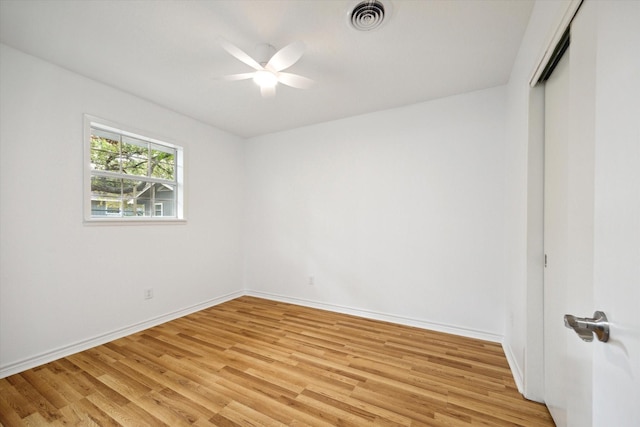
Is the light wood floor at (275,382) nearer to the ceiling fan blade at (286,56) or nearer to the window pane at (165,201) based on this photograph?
the window pane at (165,201)

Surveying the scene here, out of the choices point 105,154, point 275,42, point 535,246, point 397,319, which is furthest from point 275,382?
point 105,154

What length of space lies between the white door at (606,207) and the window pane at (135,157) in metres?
3.68

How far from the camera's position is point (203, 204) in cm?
359

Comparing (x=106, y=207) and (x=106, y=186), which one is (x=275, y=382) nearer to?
(x=106, y=207)

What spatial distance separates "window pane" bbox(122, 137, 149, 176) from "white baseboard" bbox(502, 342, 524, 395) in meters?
4.13

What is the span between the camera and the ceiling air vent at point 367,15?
159cm

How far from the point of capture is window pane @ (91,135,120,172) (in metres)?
2.59

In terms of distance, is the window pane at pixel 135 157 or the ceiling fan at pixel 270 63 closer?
the ceiling fan at pixel 270 63

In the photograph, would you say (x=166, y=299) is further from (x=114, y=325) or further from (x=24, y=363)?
(x=24, y=363)

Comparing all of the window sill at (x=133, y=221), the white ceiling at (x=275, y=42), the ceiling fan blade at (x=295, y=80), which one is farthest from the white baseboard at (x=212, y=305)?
the ceiling fan blade at (x=295, y=80)

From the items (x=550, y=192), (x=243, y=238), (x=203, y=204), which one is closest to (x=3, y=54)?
(x=203, y=204)

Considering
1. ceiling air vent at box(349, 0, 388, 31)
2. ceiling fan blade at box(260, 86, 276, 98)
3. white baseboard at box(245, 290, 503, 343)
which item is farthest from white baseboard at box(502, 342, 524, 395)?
ceiling fan blade at box(260, 86, 276, 98)

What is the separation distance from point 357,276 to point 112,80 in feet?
11.2

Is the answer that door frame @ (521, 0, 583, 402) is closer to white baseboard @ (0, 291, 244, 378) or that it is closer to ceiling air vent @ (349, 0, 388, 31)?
ceiling air vent @ (349, 0, 388, 31)
